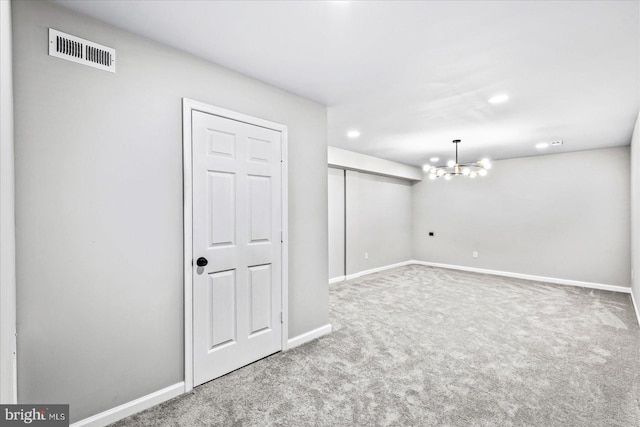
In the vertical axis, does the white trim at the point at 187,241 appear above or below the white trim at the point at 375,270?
above

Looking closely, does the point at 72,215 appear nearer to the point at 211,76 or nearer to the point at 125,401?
the point at 125,401

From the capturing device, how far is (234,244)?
2.55 meters

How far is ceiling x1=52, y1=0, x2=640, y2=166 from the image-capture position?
179 centimetres

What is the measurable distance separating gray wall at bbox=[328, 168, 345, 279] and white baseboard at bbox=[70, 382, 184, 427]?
3.85 m

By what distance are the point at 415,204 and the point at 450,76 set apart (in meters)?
5.57

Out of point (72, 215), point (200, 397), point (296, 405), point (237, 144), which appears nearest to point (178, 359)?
point (200, 397)

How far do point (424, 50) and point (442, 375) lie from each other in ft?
8.48

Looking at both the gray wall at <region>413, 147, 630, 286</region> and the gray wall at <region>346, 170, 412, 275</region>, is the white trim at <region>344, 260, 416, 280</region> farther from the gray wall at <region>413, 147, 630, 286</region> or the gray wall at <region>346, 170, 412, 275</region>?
the gray wall at <region>413, 147, 630, 286</region>

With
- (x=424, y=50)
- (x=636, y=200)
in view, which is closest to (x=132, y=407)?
(x=424, y=50)

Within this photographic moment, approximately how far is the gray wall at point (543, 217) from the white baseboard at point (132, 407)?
6631 mm

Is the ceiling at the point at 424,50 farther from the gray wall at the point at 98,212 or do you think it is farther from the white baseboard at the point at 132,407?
the white baseboard at the point at 132,407

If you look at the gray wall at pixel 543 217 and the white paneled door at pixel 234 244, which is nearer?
the white paneled door at pixel 234 244

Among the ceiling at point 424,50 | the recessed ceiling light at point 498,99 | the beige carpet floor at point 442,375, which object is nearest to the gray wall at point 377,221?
the beige carpet floor at point 442,375

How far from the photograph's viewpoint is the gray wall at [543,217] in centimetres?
532
